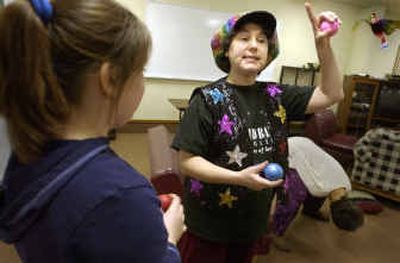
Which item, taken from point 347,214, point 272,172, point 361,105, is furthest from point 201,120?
point 361,105

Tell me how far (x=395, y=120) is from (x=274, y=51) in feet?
15.9

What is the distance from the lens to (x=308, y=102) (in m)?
1.25

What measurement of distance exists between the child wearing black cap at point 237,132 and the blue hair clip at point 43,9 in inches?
26.2

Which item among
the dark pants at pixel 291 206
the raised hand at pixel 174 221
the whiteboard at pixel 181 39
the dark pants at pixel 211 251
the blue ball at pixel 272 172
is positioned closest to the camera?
the raised hand at pixel 174 221

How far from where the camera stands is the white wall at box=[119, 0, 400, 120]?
17.4ft

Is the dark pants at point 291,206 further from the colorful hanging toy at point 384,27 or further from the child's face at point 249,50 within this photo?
the colorful hanging toy at point 384,27

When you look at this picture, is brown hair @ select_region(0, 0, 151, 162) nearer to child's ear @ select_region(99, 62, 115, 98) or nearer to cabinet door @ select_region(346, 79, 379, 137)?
child's ear @ select_region(99, 62, 115, 98)

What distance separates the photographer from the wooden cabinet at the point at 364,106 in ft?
17.3

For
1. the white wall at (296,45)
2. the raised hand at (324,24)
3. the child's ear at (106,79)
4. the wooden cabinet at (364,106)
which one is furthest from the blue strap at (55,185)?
the wooden cabinet at (364,106)

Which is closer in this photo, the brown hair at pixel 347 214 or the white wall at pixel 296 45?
the brown hair at pixel 347 214

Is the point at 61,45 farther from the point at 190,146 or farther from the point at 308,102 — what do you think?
the point at 308,102

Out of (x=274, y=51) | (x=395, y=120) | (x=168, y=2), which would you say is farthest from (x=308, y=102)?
(x=395, y=120)

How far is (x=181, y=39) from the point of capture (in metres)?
5.21

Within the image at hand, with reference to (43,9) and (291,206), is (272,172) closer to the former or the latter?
(43,9)
